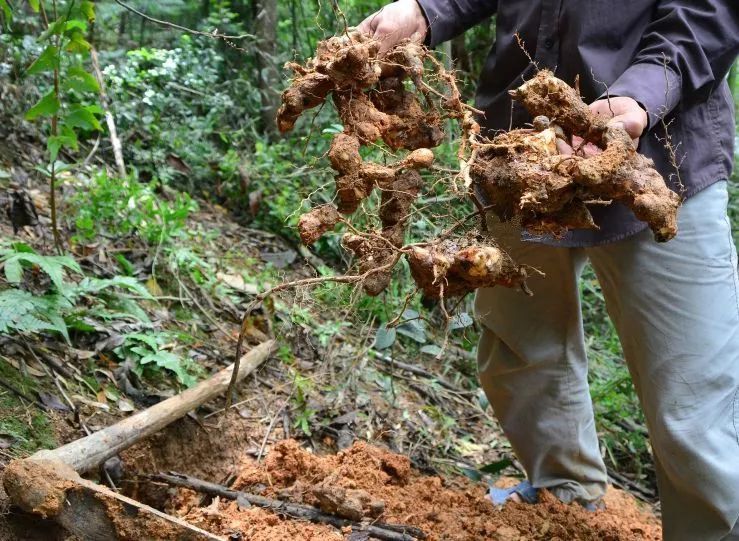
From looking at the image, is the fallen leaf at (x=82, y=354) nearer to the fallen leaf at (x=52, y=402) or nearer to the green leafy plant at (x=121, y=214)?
the fallen leaf at (x=52, y=402)

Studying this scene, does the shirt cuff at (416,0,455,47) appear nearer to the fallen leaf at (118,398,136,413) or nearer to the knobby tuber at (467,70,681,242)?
the knobby tuber at (467,70,681,242)

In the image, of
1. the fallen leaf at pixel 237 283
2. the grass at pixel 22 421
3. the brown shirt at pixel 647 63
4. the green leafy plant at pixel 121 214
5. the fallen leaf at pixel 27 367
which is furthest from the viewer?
the fallen leaf at pixel 237 283

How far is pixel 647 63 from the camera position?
5.89 ft

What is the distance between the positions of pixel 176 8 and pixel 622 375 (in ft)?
13.9

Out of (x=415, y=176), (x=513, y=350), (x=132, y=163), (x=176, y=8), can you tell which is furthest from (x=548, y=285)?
(x=176, y=8)

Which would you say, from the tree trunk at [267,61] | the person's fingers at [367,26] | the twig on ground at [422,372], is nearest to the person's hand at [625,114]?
the person's fingers at [367,26]

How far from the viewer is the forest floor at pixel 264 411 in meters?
2.35

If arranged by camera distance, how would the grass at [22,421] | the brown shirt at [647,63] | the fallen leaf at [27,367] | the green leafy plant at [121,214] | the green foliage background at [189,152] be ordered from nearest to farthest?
the brown shirt at [647,63], the grass at [22,421], the fallen leaf at [27,367], the green foliage background at [189,152], the green leafy plant at [121,214]

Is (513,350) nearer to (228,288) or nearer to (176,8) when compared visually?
(228,288)

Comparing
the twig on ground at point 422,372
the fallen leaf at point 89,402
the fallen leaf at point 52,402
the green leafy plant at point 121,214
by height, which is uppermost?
the green leafy plant at point 121,214

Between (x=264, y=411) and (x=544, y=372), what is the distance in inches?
46.6

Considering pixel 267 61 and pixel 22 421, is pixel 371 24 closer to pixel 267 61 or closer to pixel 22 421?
pixel 22 421

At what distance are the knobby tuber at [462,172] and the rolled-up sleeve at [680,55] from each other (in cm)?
13

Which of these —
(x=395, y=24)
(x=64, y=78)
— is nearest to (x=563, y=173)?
(x=395, y=24)
